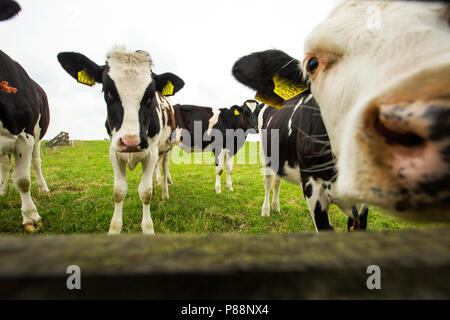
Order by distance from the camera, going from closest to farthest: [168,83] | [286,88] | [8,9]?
[286,88], [8,9], [168,83]

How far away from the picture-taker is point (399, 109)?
70 centimetres

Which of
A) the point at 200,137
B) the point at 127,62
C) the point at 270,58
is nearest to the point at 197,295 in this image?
the point at 270,58

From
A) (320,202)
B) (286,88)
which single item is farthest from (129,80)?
(320,202)

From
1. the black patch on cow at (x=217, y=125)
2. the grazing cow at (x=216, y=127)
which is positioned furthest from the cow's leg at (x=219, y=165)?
the black patch on cow at (x=217, y=125)

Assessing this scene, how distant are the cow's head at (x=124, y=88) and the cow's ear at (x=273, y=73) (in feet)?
4.40

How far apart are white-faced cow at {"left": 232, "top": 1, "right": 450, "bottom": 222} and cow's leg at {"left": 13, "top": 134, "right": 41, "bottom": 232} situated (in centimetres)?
388

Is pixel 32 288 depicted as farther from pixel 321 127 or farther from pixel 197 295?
pixel 321 127

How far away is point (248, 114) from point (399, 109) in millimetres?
8172

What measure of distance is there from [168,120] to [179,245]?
518 centimetres

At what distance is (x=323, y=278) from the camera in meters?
0.40

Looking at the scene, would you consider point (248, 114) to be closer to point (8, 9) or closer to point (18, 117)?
point (18, 117)

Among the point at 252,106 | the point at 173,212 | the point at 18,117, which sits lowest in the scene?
the point at 173,212

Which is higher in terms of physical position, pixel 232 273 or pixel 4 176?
pixel 232 273

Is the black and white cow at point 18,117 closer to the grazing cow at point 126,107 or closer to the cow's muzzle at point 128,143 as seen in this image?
the grazing cow at point 126,107
